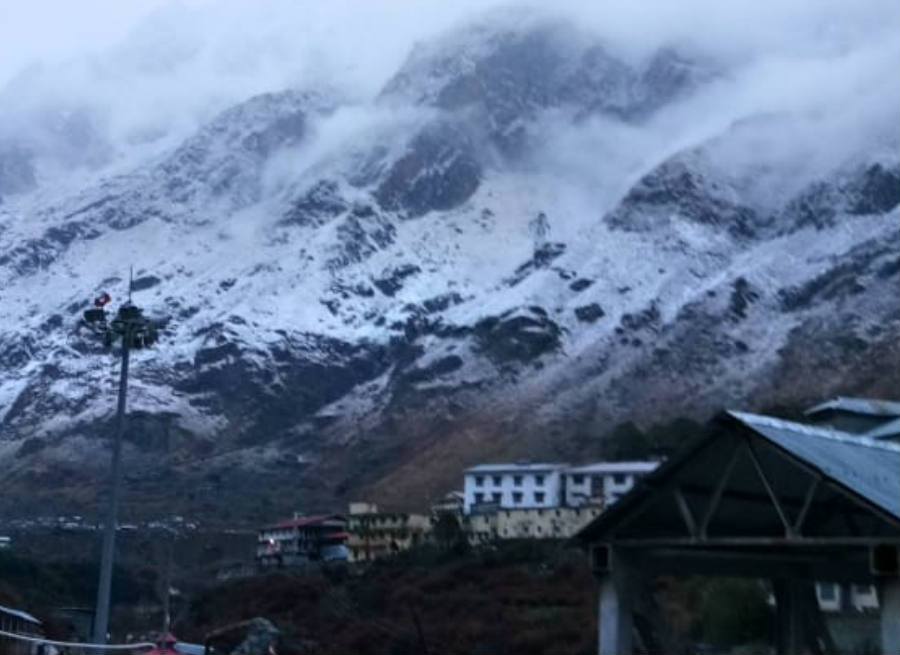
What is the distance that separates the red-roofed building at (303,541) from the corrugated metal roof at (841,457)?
251 feet

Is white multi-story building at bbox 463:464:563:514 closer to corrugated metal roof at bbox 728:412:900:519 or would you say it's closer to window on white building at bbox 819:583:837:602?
window on white building at bbox 819:583:837:602

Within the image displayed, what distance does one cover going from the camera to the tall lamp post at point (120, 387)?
24281 mm

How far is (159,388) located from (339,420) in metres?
29.9

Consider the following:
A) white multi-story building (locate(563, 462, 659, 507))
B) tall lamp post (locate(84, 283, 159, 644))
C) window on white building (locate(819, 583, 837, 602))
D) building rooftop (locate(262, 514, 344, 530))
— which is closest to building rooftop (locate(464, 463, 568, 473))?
white multi-story building (locate(563, 462, 659, 507))

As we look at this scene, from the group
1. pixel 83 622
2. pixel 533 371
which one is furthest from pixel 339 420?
pixel 83 622

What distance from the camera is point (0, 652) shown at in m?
25.8

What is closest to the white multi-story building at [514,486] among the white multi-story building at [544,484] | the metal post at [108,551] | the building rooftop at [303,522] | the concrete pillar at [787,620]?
the white multi-story building at [544,484]

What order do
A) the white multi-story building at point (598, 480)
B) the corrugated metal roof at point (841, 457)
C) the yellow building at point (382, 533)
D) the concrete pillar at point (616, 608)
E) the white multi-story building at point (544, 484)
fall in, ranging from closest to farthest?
1. the corrugated metal roof at point (841, 457)
2. the concrete pillar at point (616, 608)
3. the yellow building at point (382, 533)
4. the white multi-story building at point (598, 480)
5. the white multi-story building at point (544, 484)

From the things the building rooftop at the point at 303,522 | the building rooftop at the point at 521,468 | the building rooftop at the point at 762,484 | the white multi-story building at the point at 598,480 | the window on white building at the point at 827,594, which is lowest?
the building rooftop at the point at 762,484

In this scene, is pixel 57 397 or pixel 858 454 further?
pixel 57 397

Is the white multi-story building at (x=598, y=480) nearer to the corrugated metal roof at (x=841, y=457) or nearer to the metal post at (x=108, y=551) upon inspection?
the metal post at (x=108, y=551)

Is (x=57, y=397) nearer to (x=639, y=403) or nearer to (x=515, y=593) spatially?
(x=639, y=403)

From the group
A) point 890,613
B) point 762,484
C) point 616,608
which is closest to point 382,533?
point 762,484

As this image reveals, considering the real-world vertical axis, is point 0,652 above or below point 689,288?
below
